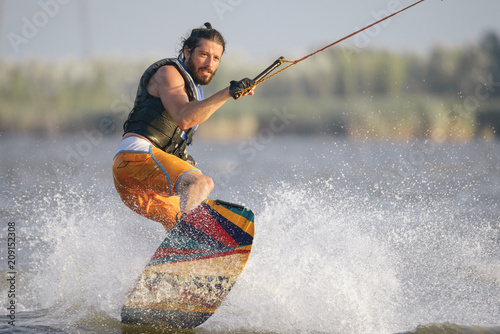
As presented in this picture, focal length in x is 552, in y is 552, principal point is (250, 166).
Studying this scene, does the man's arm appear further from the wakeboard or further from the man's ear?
the wakeboard

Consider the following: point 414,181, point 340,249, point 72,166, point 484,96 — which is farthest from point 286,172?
point 484,96

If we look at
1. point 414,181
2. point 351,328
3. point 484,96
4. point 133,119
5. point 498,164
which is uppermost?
point 484,96

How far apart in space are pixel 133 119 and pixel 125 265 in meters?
1.10

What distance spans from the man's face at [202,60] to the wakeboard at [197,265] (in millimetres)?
990

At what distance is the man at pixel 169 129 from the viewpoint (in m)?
3.49

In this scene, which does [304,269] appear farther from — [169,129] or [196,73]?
[196,73]

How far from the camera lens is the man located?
11.5ft

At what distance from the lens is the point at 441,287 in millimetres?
4445

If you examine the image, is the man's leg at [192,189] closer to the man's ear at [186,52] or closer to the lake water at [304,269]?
the lake water at [304,269]

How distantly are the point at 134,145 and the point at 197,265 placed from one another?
3.05 ft

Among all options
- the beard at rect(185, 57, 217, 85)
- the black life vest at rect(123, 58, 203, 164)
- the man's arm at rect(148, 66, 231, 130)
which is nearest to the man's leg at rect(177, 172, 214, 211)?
the man's arm at rect(148, 66, 231, 130)

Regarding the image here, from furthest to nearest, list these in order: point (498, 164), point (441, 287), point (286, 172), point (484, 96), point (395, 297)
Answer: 1. point (484, 96)
2. point (498, 164)
3. point (286, 172)
4. point (441, 287)
5. point (395, 297)

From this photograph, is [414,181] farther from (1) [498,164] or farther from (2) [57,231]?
(2) [57,231]

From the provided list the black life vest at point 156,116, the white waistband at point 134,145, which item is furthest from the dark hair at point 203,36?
the white waistband at point 134,145
